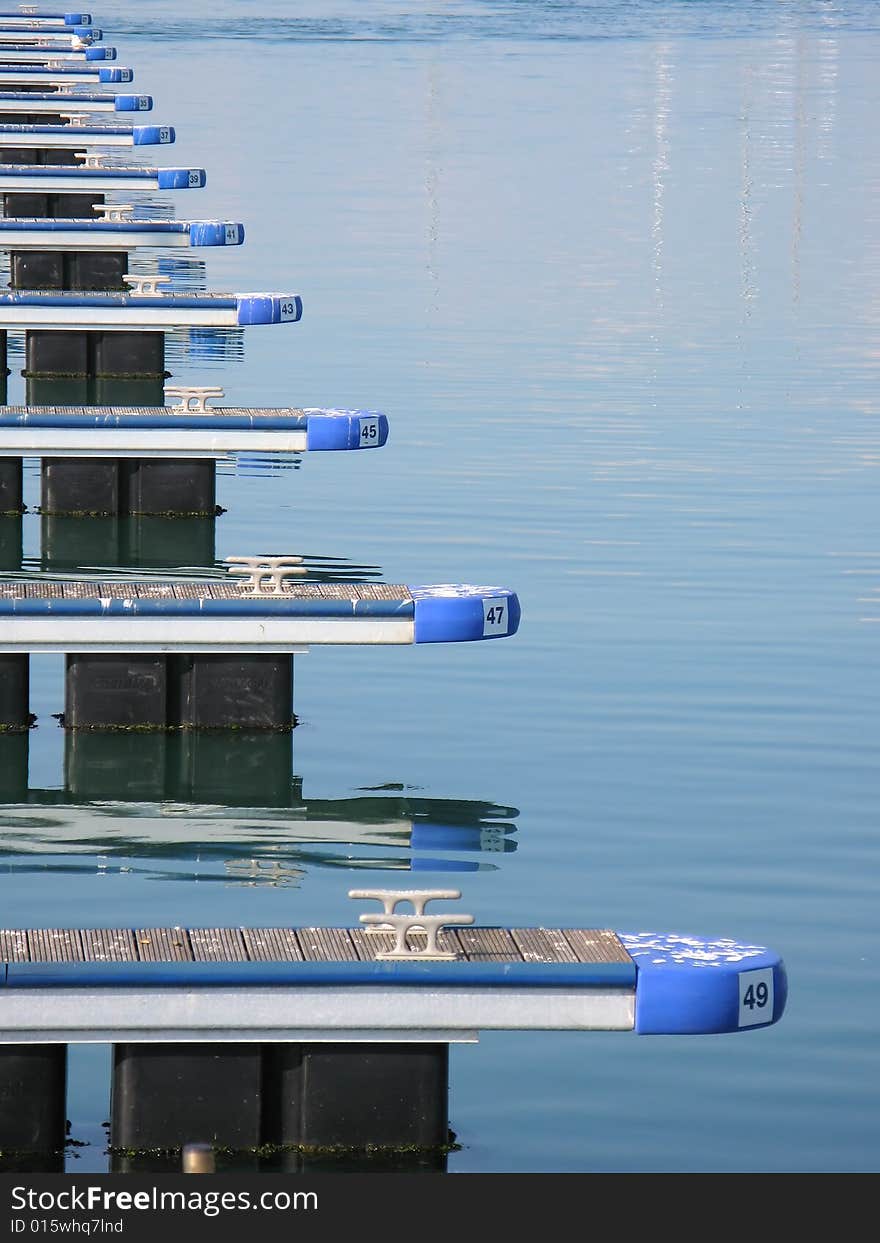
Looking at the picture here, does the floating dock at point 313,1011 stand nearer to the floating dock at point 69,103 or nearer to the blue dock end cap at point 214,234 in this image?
the blue dock end cap at point 214,234

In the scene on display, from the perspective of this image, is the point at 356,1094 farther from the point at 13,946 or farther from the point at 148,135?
the point at 148,135

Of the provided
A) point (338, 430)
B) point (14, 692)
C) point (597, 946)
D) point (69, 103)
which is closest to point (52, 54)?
point (69, 103)

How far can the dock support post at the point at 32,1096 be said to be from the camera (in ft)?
24.5

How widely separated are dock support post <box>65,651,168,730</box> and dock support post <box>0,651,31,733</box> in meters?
0.18

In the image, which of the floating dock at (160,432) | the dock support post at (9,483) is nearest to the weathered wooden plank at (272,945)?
the floating dock at (160,432)

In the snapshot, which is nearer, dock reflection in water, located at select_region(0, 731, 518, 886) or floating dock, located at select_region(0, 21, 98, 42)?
dock reflection in water, located at select_region(0, 731, 518, 886)

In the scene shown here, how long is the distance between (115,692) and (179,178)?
18606 mm

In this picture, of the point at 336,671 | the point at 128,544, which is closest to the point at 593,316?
the point at 128,544

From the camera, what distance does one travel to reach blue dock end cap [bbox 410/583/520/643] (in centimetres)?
1161

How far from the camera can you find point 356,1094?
7.58m

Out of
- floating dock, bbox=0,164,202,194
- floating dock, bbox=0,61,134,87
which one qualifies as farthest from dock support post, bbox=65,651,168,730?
floating dock, bbox=0,61,134,87

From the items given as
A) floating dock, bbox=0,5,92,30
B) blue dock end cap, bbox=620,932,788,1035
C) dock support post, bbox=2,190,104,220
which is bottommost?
blue dock end cap, bbox=620,932,788,1035

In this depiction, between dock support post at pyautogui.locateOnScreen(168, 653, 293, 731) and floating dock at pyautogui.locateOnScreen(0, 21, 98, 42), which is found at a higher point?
floating dock at pyautogui.locateOnScreen(0, 21, 98, 42)

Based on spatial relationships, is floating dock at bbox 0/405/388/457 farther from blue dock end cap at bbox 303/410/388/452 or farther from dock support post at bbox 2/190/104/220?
dock support post at bbox 2/190/104/220
